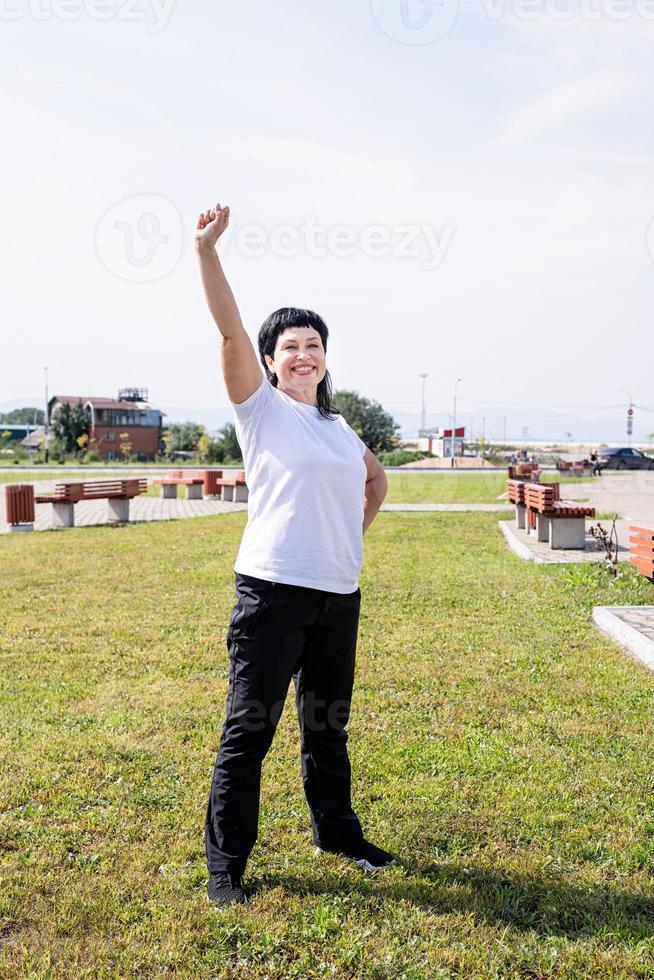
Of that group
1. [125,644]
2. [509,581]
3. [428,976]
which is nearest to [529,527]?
[509,581]

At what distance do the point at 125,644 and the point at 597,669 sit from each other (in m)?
3.41

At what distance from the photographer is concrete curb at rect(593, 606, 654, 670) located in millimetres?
5773

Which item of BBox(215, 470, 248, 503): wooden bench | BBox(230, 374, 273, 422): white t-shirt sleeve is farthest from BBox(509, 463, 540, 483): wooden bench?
BBox(230, 374, 273, 422): white t-shirt sleeve

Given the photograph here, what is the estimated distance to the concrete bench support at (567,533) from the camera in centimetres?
1129

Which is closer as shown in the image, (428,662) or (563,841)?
(563,841)

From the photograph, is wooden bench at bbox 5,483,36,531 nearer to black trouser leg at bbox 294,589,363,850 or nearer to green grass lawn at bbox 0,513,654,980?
green grass lawn at bbox 0,513,654,980

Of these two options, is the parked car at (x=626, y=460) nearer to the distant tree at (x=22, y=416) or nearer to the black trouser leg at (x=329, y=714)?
the black trouser leg at (x=329, y=714)

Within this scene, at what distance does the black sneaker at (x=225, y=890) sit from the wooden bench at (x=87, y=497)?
12.7 m

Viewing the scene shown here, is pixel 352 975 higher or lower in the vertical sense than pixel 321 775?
lower

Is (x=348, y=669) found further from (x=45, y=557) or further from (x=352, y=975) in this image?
(x=45, y=557)

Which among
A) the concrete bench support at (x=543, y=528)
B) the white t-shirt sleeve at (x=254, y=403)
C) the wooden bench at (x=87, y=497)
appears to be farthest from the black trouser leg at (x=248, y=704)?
the wooden bench at (x=87, y=497)

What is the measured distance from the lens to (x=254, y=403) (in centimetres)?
282

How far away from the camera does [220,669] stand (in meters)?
5.61

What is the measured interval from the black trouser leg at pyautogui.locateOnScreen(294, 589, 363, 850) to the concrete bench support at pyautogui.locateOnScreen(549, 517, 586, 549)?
28.6 feet
